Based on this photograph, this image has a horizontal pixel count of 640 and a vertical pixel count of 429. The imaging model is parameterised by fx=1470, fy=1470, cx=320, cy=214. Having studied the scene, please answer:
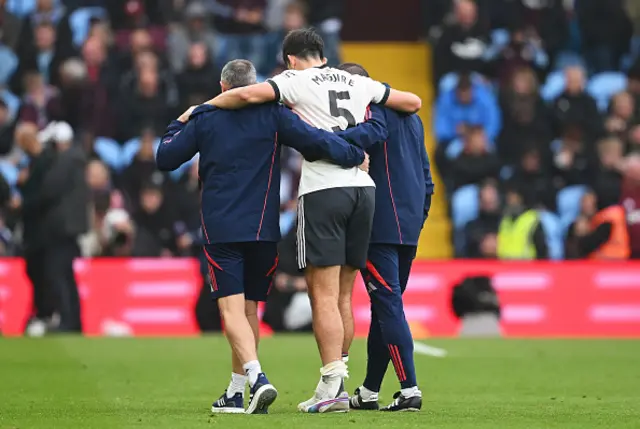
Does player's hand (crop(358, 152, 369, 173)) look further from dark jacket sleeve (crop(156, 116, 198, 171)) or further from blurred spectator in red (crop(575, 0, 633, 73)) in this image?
blurred spectator in red (crop(575, 0, 633, 73))

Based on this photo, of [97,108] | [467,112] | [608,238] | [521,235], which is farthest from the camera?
[467,112]

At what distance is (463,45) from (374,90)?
42.6ft

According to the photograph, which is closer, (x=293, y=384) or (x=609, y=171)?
(x=293, y=384)

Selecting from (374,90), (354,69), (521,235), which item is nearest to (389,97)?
(374,90)

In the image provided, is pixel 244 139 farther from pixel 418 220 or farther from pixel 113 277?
pixel 113 277

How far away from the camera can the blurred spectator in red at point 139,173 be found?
1997cm

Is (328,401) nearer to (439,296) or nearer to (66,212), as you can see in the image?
(439,296)

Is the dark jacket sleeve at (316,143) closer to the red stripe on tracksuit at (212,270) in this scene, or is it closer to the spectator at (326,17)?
the red stripe on tracksuit at (212,270)

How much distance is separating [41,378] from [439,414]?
4.18 metres

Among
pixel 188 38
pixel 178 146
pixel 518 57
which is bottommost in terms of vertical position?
pixel 178 146

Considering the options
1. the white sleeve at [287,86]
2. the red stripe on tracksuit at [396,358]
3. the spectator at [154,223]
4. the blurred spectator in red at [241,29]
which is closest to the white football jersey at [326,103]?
the white sleeve at [287,86]

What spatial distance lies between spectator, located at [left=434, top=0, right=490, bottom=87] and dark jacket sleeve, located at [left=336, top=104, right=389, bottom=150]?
12.9 metres

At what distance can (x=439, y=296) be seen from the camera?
58.4ft

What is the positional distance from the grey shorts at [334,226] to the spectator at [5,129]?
12.5 m
